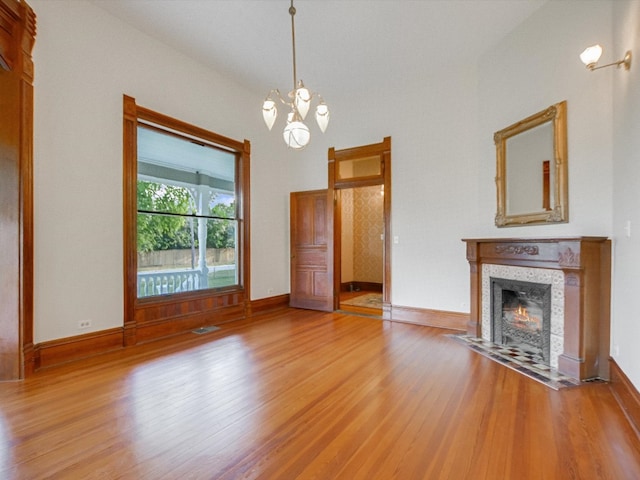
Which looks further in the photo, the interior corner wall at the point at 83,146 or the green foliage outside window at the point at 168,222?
the green foliage outside window at the point at 168,222

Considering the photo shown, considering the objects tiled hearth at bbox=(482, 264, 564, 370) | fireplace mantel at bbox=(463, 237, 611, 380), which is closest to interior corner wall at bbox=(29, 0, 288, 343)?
tiled hearth at bbox=(482, 264, 564, 370)

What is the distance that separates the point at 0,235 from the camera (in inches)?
112

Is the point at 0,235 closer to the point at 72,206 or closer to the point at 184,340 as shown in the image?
the point at 72,206

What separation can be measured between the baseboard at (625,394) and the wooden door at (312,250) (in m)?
3.82

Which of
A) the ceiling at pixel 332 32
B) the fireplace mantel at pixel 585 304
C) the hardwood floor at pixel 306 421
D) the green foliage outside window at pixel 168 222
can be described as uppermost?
the ceiling at pixel 332 32

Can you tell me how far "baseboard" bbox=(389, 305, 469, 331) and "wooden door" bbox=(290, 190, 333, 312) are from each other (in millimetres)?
1276

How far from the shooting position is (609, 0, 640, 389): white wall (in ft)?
7.43

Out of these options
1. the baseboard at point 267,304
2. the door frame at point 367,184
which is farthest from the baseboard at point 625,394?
the baseboard at point 267,304

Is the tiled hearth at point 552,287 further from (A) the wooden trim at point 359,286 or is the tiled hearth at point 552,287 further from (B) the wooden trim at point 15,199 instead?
(B) the wooden trim at point 15,199

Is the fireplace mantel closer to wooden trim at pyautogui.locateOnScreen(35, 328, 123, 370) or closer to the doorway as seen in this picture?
wooden trim at pyautogui.locateOnScreen(35, 328, 123, 370)

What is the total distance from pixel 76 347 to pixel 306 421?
2716mm

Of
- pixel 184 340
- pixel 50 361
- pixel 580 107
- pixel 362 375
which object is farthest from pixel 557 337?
pixel 50 361

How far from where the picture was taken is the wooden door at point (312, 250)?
228 inches

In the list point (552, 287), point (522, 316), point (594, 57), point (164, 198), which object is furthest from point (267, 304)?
point (594, 57)
